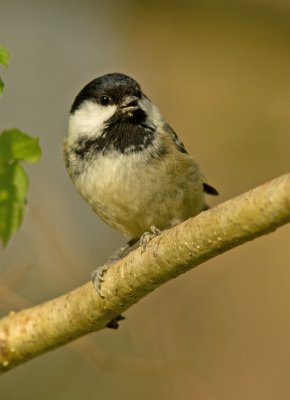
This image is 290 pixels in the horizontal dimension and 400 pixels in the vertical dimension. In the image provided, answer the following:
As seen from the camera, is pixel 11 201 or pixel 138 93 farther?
pixel 138 93

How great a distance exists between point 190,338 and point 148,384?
639 millimetres

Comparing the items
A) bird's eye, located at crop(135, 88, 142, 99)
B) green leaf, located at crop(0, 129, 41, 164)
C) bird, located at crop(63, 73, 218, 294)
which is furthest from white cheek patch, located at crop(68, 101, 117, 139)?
green leaf, located at crop(0, 129, 41, 164)

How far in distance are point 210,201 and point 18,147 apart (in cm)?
379

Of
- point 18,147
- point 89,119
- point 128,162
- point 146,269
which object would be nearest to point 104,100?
point 89,119

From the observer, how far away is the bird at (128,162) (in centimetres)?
422

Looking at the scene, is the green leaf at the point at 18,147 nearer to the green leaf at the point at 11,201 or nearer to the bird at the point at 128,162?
the green leaf at the point at 11,201

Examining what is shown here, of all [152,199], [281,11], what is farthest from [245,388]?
[281,11]

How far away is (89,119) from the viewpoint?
4551 millimetres

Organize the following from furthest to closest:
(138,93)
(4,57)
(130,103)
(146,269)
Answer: (138,93) < (130,103) < (146,269) < (4,57)

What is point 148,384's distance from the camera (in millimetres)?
6305

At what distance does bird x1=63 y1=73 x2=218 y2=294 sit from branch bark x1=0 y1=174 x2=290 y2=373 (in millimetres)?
799

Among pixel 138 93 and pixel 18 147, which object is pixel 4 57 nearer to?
pixel 18 147

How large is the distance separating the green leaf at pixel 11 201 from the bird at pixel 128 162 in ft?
5.66

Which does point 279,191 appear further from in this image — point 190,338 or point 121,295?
point 190,338
